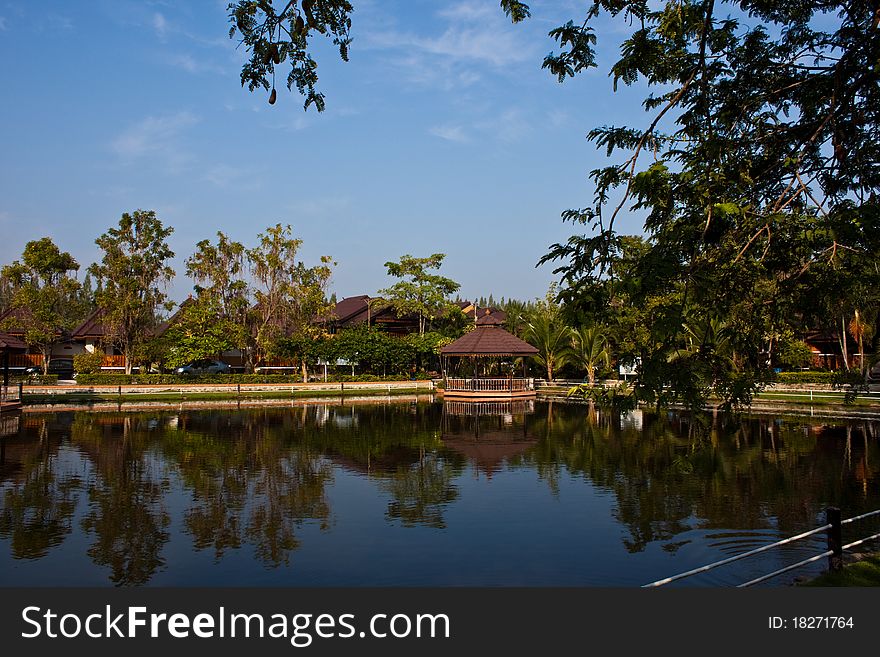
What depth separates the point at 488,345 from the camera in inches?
1470

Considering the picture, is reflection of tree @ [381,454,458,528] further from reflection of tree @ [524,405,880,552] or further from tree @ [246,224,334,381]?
tree @ [246,224,334,381]

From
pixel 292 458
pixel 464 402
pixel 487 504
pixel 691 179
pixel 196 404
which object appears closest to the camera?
pixel 691 179

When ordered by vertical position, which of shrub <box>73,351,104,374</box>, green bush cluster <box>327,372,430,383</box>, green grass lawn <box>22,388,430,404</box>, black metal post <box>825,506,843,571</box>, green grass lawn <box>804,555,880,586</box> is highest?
shrub <box>73,351,104,374</box>

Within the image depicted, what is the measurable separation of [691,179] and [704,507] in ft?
25.7

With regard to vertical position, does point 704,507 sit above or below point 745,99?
below

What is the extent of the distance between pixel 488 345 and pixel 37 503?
27.0 m

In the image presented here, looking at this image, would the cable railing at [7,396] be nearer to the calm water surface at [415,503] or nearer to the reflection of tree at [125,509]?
the calm water surface at [415,503]

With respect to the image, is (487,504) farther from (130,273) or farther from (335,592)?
(130,273)

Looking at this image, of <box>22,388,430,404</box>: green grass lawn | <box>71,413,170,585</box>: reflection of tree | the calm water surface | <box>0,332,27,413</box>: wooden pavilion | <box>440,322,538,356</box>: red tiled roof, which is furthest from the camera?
<box>440,322,538,356</box>: red tiled roof

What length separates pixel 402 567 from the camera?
29.2 feet

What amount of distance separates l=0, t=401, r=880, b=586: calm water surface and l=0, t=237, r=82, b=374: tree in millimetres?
20426

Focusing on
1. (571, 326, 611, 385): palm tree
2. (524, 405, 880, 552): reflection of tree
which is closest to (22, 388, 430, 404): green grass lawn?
(571, 326, 611, 385): palm tree

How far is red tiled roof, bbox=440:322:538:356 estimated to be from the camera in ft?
122

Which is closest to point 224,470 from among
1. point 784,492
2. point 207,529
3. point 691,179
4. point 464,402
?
point 207,529
